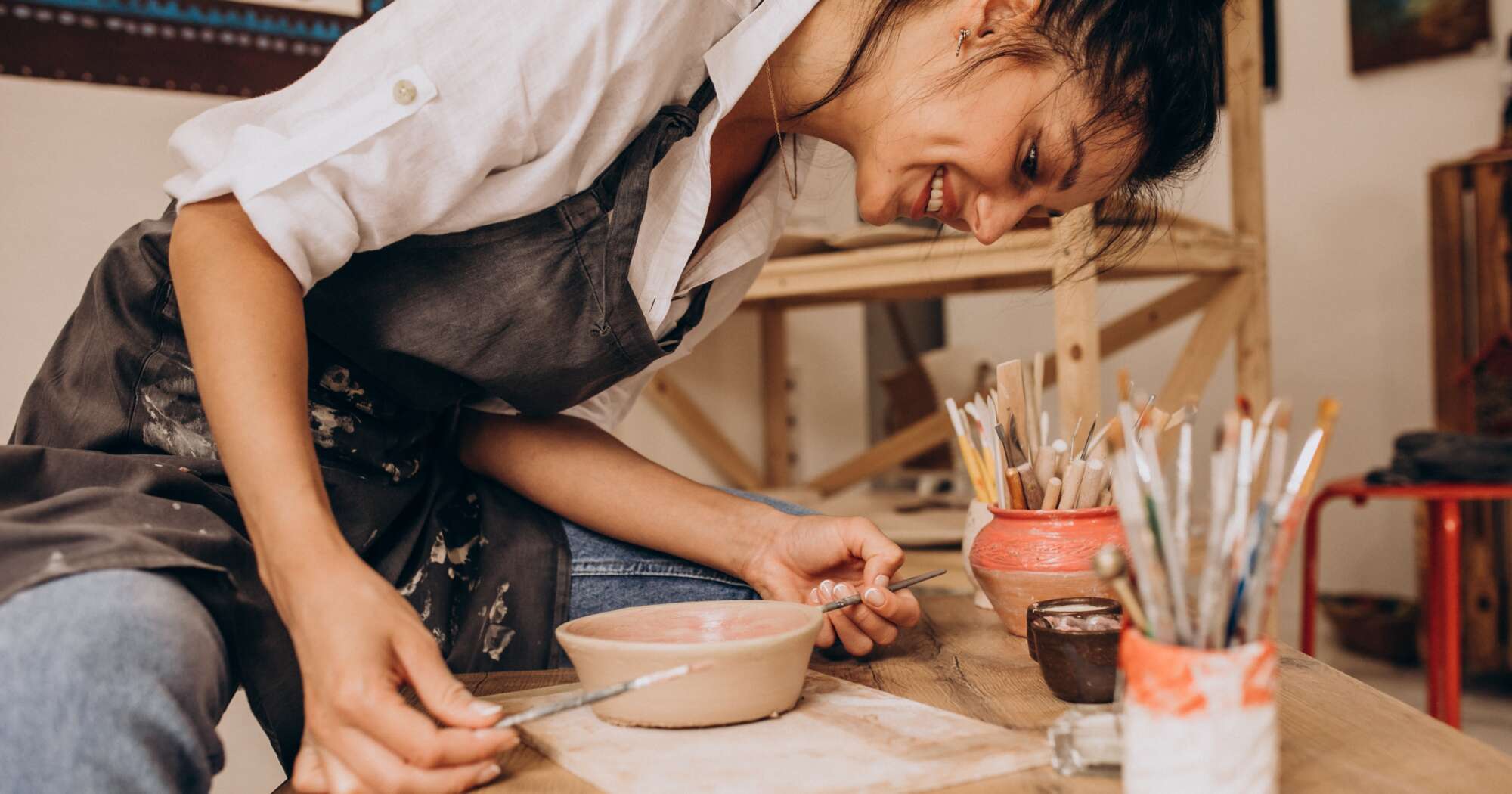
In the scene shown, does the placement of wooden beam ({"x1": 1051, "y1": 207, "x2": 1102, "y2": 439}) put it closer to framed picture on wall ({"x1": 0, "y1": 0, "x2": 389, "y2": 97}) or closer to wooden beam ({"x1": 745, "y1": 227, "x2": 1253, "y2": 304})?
wooden beam ({"x1": 745, "y1": 227, "x2": 1253, "y2": 304})

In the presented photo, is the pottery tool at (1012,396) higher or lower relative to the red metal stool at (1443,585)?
higher

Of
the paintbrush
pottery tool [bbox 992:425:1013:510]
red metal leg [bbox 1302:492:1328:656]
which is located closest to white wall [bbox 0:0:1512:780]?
red metal leg [bbox 1302:492:1328:656]

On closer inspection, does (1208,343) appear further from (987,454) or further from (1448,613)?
(987,454)

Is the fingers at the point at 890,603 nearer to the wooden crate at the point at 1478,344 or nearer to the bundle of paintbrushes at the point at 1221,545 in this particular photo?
the bundle of paintbrushes at the point at 1221,545

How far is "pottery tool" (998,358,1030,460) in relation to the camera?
3.13ft

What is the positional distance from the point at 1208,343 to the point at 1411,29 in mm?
1768

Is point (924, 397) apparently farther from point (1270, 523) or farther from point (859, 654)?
point (1270, 523)

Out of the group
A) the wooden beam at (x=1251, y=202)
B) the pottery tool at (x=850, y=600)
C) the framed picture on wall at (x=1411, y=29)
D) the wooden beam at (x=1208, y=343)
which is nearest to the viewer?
the pottery tool at (x=850, y=600)

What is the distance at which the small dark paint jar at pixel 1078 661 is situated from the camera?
0.69 metres

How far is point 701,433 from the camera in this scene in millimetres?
2158

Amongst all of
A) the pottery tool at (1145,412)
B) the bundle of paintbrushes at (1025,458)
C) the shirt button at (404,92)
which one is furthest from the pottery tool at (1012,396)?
the shirt button at (404,92)

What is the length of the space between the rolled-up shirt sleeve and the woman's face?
30 cm

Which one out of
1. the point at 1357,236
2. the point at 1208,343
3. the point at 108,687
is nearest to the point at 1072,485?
the point at 108,687

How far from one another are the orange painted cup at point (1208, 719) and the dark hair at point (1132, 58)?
520mm
